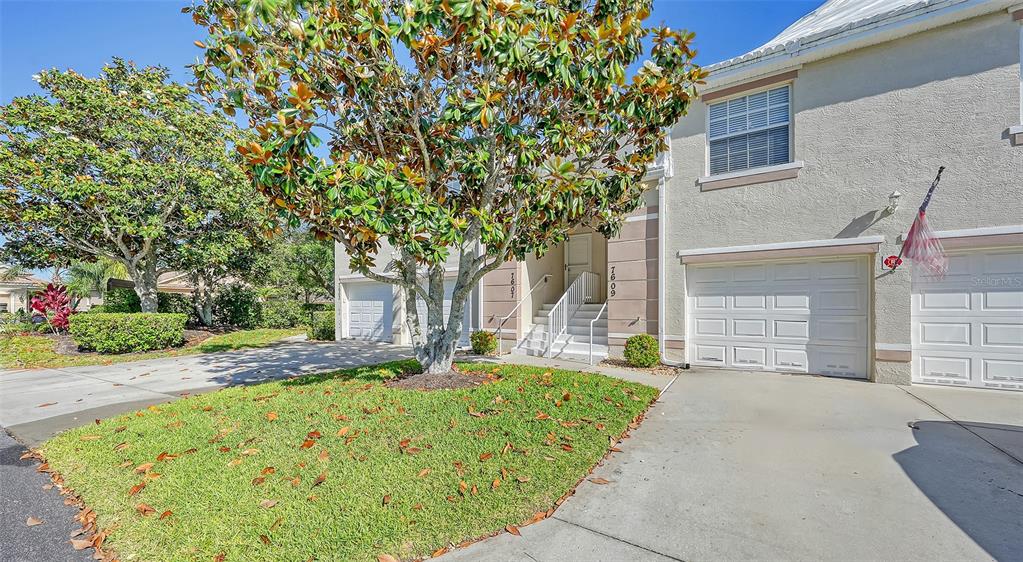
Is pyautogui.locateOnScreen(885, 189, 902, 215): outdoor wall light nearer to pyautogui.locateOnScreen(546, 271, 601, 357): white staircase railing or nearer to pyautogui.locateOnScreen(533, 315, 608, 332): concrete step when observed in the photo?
pyautogui.locateOnScreen(533, 315, 608, 332): concrete step

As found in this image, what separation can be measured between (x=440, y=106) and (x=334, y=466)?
15.1ft

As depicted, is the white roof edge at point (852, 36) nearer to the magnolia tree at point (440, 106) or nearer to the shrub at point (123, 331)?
the magnolia tree at point (440, 106)

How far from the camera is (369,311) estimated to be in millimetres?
14234

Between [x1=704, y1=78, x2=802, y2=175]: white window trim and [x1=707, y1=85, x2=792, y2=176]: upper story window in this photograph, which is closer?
[x1=704, y1=78, x2=802, y2=175]: white window trim

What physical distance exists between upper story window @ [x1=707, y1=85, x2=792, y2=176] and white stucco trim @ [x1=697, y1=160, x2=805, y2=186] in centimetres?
15

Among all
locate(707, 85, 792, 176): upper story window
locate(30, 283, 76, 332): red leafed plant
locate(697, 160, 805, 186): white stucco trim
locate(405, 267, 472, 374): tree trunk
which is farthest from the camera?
locate(30, 283, 76, 332): red leafed plant

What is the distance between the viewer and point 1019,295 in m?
6.04

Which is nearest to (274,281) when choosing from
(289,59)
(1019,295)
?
(289,59)

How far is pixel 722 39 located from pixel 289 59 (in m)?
8.46

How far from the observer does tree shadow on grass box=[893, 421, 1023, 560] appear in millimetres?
2674

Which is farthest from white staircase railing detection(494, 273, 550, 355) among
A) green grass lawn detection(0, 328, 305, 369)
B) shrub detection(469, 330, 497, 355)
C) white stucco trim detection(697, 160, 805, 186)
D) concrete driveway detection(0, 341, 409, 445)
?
green grass lawn detection(0, 328, 305, 369)

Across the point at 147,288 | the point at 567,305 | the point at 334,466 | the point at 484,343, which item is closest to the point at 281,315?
the point at 147,288

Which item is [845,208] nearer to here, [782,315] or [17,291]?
[782,315]

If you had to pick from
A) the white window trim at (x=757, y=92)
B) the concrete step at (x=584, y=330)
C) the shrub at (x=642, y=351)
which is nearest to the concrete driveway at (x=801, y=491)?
the shrub at (x=642, y=351)
